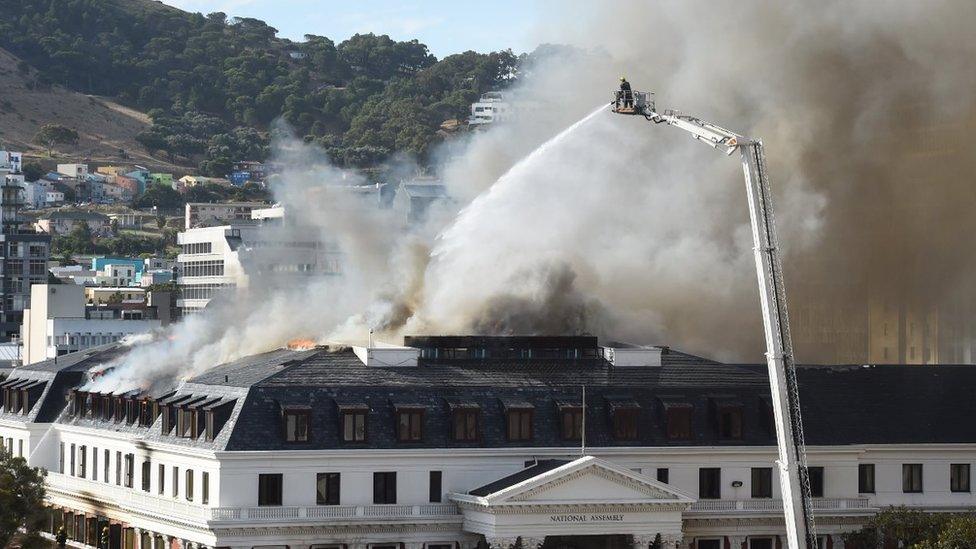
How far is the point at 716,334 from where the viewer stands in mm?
124000

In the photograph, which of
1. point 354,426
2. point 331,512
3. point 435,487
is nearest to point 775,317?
point 435,487

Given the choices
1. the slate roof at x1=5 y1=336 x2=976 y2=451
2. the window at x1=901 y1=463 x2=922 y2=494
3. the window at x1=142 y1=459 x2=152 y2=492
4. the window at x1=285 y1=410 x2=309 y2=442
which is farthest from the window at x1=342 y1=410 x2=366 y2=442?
the window at x1=901 y1=463 x2=922 y2=494

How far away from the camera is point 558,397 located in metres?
96.2

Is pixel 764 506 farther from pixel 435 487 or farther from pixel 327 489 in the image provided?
pixel 327 489

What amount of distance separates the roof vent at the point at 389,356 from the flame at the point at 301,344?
21.1 ft

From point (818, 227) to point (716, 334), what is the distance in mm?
9821

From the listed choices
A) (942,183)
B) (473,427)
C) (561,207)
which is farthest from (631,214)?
(473,427)

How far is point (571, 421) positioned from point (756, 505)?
940 cm

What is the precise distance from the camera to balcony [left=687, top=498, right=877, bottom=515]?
96.8 m

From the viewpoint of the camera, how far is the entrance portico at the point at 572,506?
9012 centimetres

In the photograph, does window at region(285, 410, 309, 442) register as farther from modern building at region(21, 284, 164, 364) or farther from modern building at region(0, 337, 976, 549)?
modern building at region(21, 284, 164, 364)

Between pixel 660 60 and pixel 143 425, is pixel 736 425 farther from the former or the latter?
pixel 660 60

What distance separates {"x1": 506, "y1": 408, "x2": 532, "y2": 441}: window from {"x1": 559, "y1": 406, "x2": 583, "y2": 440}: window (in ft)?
5.01

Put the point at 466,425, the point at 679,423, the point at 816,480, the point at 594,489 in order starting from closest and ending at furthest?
the point at 594,489
the point at 466,425
the point at 679,423
the point at 816,480
